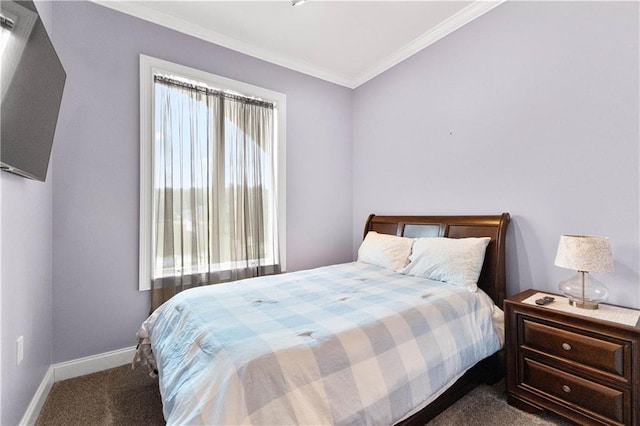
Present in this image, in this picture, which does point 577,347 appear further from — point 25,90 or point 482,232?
point 25,90

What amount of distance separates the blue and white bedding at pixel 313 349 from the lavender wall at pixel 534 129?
803 mm

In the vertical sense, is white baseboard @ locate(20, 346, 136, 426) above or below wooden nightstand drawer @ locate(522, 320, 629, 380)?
below

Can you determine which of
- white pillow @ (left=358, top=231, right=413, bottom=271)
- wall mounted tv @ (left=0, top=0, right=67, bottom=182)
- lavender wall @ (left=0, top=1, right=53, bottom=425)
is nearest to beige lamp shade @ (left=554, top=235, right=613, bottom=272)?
white pillow @ (left=358, top=231, right=413, bottom=271)

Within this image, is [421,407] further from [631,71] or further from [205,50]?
[205,50]

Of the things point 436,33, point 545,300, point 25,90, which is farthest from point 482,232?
point 25,90

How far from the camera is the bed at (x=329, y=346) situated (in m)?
1.06

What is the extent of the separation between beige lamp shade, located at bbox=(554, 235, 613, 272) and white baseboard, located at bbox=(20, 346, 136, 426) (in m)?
3.29

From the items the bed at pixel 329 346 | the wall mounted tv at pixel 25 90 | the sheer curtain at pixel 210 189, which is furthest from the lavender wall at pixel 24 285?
the sheer curtain at pixel 210 189

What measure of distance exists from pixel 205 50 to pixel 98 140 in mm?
1297

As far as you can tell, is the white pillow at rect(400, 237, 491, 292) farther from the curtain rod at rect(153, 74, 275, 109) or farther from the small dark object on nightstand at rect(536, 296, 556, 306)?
the curtain rod at rect(153, 74, 275, 109)

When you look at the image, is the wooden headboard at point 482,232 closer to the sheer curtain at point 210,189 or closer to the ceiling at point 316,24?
the sheer curtain at point 210,189

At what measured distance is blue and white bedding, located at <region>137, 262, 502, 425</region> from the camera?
105 centimetres

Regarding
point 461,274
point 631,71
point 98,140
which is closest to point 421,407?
point 461,274

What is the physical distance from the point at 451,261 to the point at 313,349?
1.45 metres
